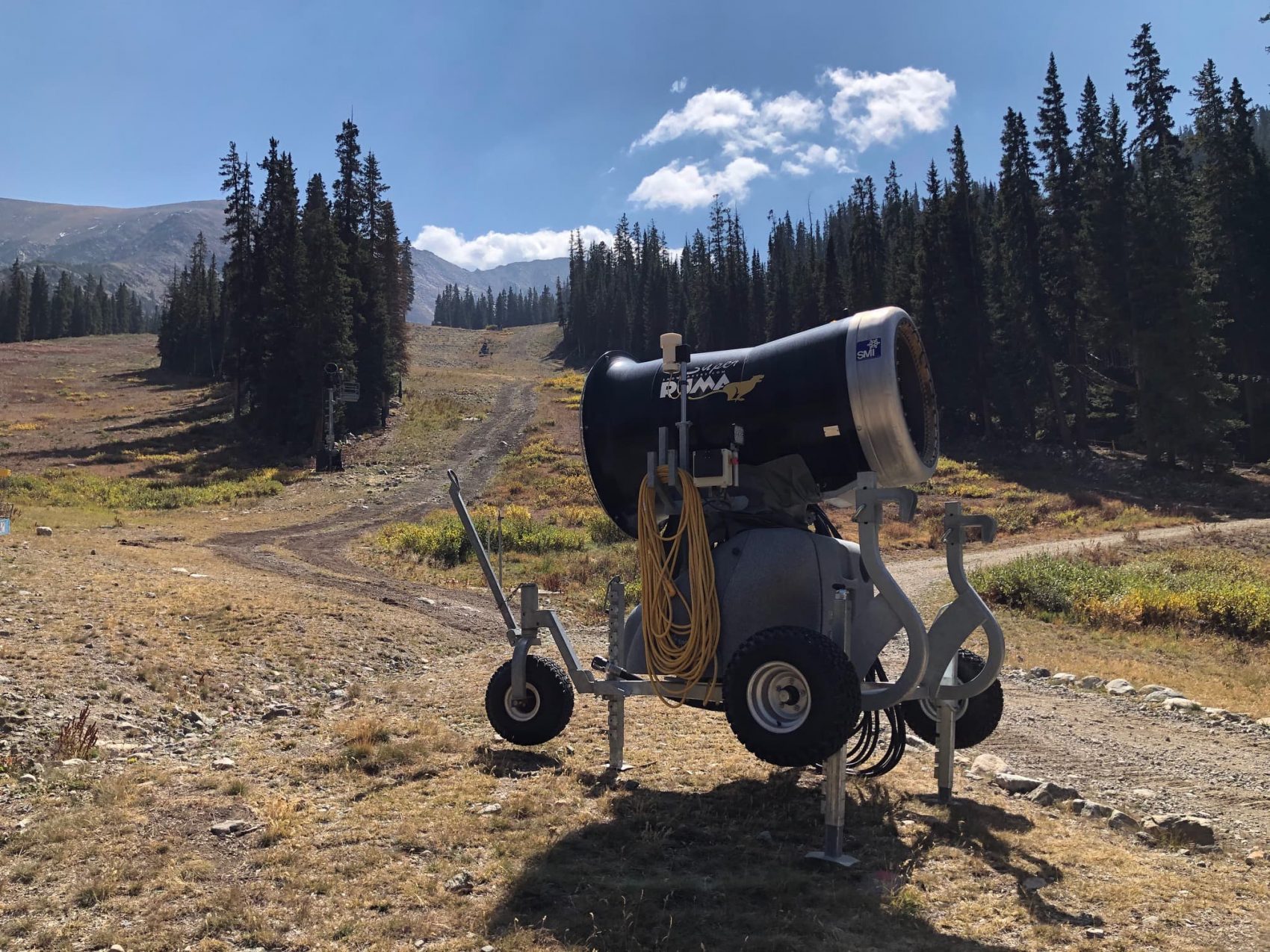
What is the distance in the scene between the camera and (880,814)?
260 inches

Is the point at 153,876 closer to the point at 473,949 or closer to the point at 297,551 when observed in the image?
the point at 473,949

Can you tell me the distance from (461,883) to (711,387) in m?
3.80

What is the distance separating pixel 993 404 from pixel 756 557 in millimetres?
56008

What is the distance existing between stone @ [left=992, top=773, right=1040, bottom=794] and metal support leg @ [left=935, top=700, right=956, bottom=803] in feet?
3.73

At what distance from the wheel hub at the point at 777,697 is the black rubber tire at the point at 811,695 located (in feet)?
0.09

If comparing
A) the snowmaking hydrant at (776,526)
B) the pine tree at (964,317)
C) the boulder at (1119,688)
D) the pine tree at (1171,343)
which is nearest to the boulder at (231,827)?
the snowmaking hydrant at (776,526)

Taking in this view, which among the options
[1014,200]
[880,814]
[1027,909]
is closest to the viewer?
[1027,909]

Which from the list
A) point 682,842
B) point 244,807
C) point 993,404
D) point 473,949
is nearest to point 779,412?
point 682,842

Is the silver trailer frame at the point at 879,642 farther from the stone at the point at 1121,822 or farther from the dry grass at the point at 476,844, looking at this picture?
the stone at the point at 1121,822

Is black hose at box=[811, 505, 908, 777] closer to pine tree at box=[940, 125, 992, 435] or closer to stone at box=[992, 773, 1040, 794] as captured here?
stone at box=[992, 773, 1040, 794]

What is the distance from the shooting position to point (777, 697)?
530cm

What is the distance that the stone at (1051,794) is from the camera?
746 centimetres

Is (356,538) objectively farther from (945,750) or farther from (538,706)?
(945,750)

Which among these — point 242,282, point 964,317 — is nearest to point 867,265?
point 964,317
